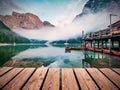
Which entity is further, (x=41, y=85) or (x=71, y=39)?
(x=71, y=39)

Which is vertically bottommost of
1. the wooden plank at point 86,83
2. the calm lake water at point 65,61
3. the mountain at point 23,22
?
the calm lake water at point 65,61

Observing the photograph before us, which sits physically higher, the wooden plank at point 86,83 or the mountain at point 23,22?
the mountain at point 23,22

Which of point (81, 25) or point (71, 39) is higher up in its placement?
point (81, 25)

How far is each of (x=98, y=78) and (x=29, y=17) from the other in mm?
169592

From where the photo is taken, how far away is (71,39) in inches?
5271

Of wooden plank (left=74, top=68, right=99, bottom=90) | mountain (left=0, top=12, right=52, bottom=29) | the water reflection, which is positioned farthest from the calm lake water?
mountain (left=0, top=12, right=52, bottom=29)

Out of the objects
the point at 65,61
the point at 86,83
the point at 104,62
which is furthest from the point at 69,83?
the point at 65,61

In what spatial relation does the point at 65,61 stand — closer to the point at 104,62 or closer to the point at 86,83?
the point at 104,62

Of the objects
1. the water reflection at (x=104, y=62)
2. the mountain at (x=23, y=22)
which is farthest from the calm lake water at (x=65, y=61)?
the mountain at (x=23, y=22)

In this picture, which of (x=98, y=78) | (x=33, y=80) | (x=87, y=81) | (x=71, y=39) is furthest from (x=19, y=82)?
(x=71, y=39)

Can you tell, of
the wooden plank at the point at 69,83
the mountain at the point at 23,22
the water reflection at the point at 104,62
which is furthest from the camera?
the mountain at the point at 23,22

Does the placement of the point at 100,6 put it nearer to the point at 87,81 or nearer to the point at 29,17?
the point at 29,17

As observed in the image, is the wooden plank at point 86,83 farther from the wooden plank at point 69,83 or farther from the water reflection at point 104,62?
the water reflection at point 104,62

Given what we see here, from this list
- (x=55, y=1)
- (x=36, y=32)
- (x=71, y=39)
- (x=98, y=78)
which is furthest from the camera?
(x=36, y=32)
